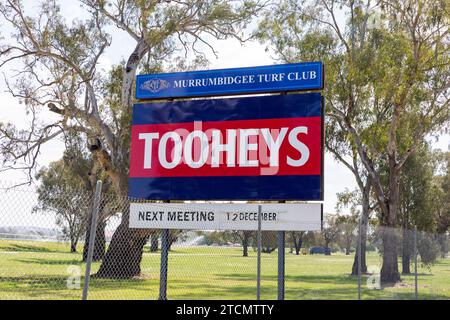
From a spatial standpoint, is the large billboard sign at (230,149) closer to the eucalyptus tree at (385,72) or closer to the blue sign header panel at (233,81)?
the blue sign header panel at (233,81)

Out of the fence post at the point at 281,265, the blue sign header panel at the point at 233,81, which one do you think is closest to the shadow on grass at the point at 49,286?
the blue sign header panel at the point at 233,81

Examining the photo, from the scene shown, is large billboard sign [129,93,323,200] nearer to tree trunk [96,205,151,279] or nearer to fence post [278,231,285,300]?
fence post [278,231,285,300]

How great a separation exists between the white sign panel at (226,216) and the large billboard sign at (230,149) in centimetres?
A: 29

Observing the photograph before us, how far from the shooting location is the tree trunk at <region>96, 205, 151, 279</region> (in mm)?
27641

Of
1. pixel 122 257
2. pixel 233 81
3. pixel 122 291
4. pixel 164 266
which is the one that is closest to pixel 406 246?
pixel 122 257

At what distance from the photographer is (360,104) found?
1323 inches

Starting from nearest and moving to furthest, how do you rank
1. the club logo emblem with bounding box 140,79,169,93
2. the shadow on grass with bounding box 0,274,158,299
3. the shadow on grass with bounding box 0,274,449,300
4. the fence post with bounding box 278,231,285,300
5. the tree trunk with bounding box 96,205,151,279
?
the fence post with bounding box 278,231,285,300 < the club logo emblem with bounding box 140,79,169,93 < the shadow on grass with bounding box 0,274,158,299 < the shadow on grass with bounding box 0,274,449,300 < the tree trunk with bounding box 96,205,151,279

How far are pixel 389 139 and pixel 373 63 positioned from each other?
426 cm

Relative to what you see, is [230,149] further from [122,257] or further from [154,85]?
[122,257]

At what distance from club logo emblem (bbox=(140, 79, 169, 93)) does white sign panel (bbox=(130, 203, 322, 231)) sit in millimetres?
2988

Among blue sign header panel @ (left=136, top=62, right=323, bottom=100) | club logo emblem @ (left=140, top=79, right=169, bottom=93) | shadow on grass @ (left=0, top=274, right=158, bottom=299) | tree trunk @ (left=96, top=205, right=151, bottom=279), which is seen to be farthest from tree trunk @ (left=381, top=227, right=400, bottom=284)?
club logo emblem @ (left=140, top=79, right=169, bottom=93)

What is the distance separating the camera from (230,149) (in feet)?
46.4

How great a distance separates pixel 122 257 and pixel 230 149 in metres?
15.9

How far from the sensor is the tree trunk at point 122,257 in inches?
1088
